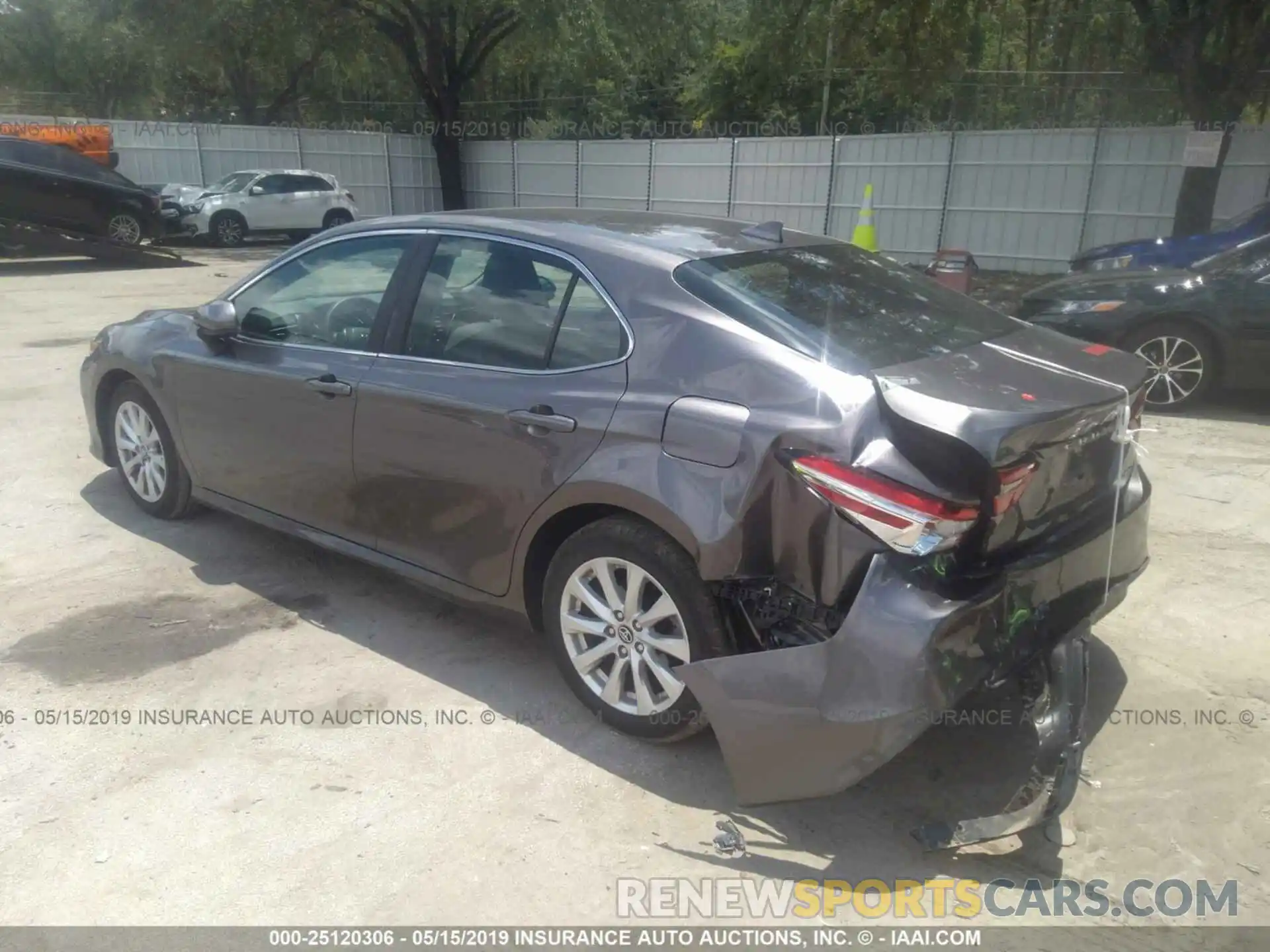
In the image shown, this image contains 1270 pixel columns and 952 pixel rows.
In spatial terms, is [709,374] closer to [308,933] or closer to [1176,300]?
[308,933]

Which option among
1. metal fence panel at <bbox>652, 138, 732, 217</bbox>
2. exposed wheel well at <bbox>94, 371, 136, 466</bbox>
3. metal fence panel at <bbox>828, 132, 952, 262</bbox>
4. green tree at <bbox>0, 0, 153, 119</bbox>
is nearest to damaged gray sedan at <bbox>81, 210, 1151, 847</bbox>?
exposed wheel well at <bbox>94, 371, 136, 466</bbox>

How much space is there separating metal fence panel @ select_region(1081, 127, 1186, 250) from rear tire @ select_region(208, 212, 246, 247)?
16.4 meters

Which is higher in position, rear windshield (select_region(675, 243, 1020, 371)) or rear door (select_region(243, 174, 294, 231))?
rear windshield (select_region(675, 243, 1020, 371))

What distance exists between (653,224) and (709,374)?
1.07m

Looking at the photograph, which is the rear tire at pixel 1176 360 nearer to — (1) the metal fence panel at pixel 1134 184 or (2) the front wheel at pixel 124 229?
(1) the metal fence panel at pixel 1134 184

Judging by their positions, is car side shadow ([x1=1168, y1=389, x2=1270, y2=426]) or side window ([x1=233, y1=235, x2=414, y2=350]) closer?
side window ([x1=233, y1=235, x2=414, y2=350])

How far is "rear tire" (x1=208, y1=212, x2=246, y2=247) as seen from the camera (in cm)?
2083

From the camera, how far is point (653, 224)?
387cm

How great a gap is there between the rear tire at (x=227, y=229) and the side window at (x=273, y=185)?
0.75 metres

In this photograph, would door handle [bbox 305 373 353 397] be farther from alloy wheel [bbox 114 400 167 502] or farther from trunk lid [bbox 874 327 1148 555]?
trunk lid [bbox 874 327 1148 555]

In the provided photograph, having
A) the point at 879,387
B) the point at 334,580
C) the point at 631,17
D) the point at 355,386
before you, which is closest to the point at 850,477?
the point at 879,387

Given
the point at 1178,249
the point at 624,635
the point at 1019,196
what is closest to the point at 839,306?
the point at 624,635

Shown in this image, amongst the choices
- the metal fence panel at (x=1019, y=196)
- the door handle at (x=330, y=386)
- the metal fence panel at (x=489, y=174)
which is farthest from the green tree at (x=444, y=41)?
the door handle at (x=330, y=386)

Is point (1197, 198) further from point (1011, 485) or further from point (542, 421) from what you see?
point (542, 421)
